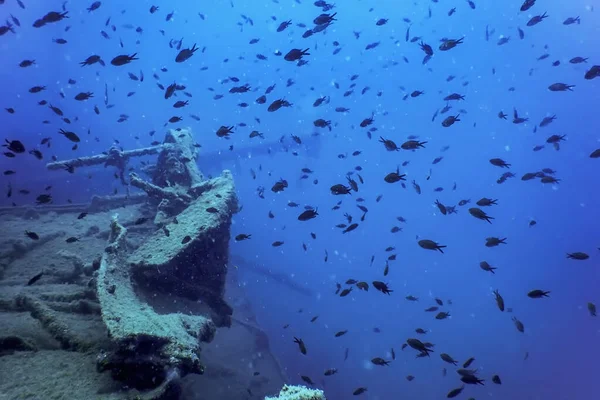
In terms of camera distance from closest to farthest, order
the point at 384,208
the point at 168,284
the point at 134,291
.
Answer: the point at 134,291 < the point at 168,284 < the point at 384,208

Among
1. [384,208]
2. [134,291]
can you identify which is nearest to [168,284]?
[134,291]

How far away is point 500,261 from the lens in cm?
8850

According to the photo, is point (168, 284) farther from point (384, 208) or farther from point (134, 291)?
point (384, 208)

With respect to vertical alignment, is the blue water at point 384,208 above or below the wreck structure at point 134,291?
below

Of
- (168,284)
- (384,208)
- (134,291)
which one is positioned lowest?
(384,208)

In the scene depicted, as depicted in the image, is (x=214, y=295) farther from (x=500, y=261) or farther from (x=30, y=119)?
(x=500, y=261)

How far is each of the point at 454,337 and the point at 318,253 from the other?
25000 millimetres

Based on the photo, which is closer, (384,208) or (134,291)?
(134,291)

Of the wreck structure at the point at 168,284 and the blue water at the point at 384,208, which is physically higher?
the wreck structure at the point at 168,284

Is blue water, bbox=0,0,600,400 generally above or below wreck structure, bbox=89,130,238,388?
below

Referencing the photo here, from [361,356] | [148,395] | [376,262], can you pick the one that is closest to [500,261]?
[376,262]

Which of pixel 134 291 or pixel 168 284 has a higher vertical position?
pixel 134 291

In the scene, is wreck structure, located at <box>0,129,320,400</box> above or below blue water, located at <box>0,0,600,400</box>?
above

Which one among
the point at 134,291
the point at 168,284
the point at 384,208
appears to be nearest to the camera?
the point at 134,291
